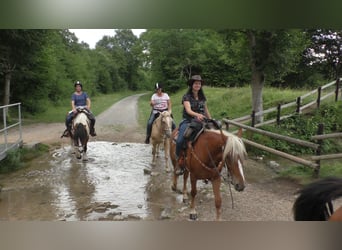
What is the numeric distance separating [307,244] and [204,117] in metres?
1.41

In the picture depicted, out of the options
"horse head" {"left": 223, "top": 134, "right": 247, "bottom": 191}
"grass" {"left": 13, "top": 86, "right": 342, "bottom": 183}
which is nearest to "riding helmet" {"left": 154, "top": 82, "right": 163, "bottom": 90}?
"grass" {"left": 13, "top": 86, "right": 342, "bottom": 183}

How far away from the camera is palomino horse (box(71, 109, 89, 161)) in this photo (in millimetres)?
3581

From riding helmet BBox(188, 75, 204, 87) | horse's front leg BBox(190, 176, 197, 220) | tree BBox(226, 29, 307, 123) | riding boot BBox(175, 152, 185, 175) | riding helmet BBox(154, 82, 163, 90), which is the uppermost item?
tree BBox(226, 29, 307, 123)

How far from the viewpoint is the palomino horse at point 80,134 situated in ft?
11.7

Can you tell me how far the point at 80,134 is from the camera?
3637 mm

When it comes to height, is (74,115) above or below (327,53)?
below

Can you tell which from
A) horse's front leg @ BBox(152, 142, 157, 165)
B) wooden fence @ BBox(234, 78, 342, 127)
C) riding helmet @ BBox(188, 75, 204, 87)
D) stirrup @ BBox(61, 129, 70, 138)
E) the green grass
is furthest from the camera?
horse's front leg @ BBox(152, 142, 157, 165)

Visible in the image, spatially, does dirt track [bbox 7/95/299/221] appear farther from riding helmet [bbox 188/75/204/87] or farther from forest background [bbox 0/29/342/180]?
riding helmet [bbox 188/75/204/87]

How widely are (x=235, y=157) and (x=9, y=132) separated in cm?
245

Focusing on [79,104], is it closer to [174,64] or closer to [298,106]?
[174,64]

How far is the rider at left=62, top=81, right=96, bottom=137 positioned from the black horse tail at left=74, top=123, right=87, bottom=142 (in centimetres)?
8

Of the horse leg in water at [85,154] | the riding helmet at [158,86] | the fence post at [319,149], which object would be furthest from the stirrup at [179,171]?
the fence post at [319,149]

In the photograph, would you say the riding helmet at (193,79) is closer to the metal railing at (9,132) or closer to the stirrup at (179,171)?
the stirrup at (179,171)

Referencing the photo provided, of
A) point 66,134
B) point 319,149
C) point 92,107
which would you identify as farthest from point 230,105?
point 66,134
